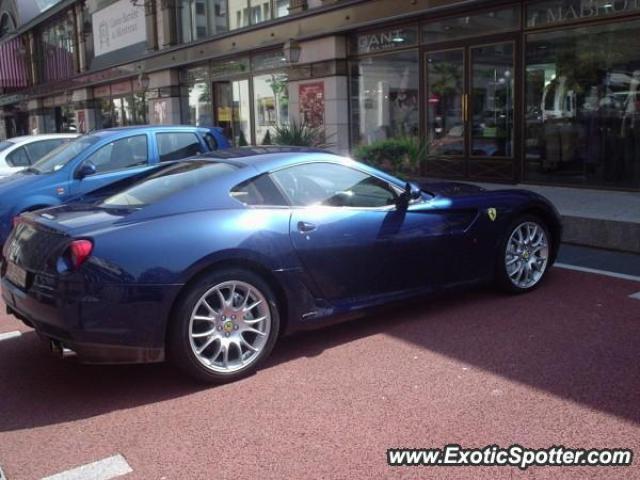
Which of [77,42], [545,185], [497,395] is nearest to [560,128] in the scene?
[545,185]

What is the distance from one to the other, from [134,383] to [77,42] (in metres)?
28.0

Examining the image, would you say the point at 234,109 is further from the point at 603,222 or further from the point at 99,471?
the point at 99,471

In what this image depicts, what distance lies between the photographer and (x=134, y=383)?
14.2 ft

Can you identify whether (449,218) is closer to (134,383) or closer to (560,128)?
(134,383)

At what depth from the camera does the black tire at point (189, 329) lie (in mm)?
3994

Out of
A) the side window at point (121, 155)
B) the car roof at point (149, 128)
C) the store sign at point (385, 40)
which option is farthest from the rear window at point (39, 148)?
the store sign at point (385, 40)

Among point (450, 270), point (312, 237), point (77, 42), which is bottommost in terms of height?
point (450, 270)

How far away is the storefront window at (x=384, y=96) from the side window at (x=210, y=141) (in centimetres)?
547

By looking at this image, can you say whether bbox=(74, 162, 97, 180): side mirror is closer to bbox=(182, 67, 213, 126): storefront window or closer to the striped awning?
bbox=(182, 67, 213, 126): storefront window

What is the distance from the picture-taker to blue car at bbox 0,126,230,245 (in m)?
8.06

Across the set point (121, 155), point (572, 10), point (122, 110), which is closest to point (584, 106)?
point (572, 10)

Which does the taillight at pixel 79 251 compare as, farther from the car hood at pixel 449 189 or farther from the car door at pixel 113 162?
the car door at pixel 113 162

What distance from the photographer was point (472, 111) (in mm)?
12359

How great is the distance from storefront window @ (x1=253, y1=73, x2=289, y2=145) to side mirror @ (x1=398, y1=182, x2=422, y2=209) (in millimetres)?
11656
